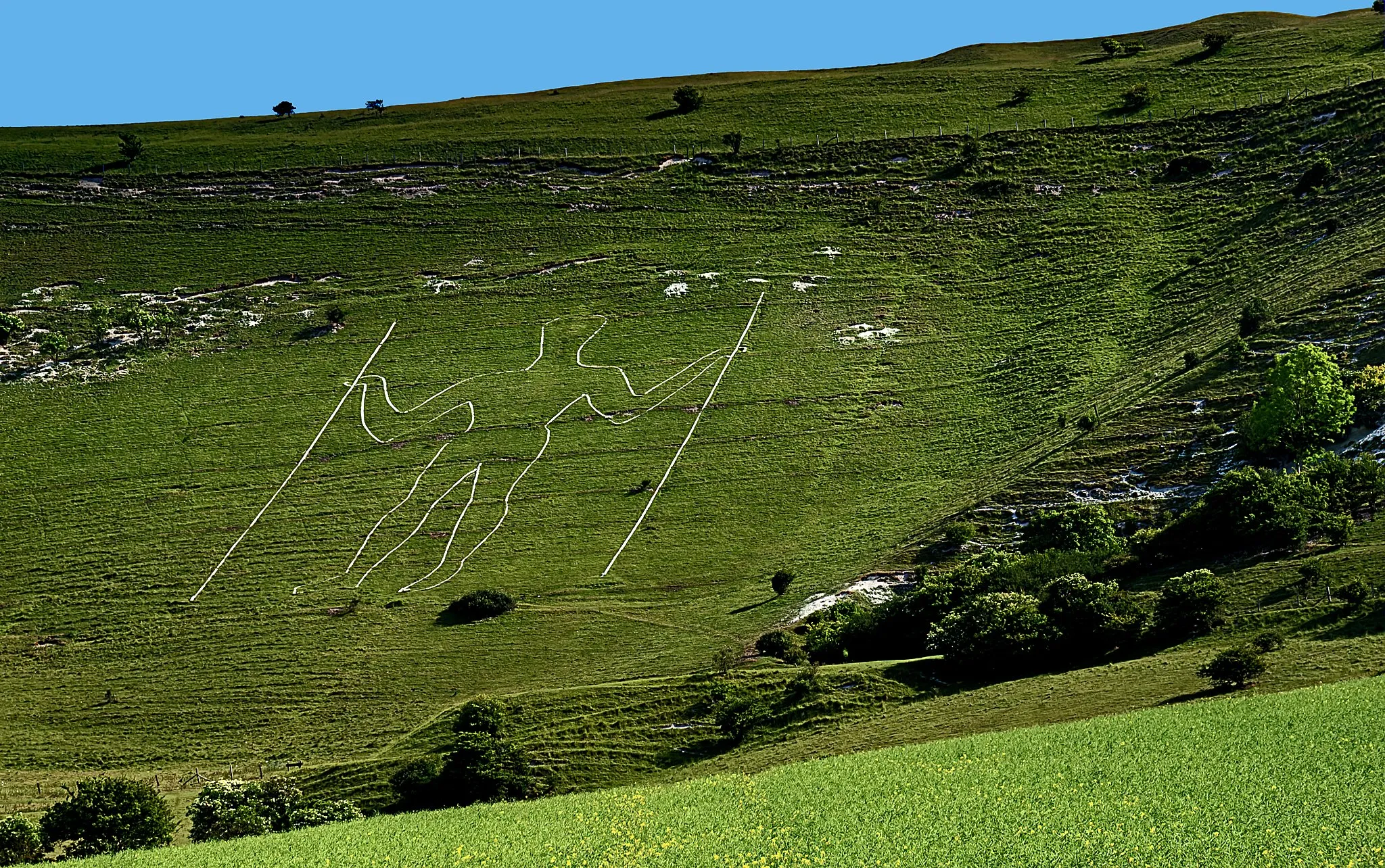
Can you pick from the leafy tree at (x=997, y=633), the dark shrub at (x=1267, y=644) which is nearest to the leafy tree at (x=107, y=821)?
the leafy tree at (x=997, y=633)

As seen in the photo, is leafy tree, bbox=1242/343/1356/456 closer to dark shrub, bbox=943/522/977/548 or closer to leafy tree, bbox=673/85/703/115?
dark shrub, bbox=943/522/977/548

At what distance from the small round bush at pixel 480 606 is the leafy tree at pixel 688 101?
101882 mm

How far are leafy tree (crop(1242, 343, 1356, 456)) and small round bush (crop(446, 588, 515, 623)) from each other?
50.4 metres

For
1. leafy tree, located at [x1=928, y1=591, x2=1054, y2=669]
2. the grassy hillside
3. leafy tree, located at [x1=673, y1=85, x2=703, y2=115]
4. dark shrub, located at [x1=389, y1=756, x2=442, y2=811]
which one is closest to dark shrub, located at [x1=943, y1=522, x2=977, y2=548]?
leafy tree, located at [x1=928, y1=591, x2=1054, y2=669]

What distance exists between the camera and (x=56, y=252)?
149 meters

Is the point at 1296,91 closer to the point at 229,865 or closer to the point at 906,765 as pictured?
the point at 906,765

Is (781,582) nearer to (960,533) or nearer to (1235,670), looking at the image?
(960,533)

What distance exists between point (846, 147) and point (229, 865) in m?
133

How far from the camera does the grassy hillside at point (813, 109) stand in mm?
159250

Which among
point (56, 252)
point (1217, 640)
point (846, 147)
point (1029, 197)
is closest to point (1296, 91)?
point (1029, 197)

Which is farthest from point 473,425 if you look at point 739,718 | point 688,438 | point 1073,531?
point 739,718

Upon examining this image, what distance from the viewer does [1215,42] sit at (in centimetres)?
Answer: 16850

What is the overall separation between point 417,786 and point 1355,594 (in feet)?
145

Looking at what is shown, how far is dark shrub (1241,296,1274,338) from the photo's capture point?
323 ft
